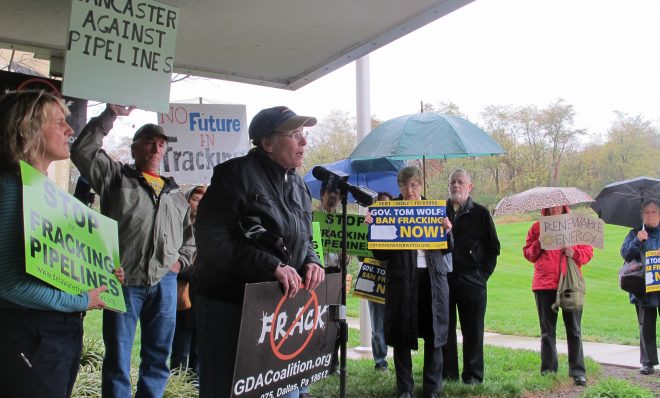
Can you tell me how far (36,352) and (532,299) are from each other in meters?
17.9

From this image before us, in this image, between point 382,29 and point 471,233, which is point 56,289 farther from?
point 471,233

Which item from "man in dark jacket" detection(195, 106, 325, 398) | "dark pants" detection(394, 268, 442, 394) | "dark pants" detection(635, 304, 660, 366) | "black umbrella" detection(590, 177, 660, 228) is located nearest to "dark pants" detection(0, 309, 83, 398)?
"man in dark jacket" detection(195, 106, 325, 398)

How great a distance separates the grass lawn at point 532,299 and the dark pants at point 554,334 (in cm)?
374

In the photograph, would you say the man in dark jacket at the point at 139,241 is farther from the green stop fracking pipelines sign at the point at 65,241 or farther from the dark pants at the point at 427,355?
the dark pants at the point at 427,355

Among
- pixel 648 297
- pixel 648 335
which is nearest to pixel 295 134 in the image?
pixel 648 297

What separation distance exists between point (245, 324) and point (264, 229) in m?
0.46

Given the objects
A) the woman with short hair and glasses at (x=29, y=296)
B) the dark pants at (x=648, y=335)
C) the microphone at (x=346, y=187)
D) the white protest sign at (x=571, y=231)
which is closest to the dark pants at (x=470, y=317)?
the white protest sign at (x=571, y=231)

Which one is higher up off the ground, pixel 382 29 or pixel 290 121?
pixel 382 29

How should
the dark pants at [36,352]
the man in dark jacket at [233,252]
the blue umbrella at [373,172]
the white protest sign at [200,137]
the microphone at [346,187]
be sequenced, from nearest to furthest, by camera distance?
1. the dark pants at [36,352]
2. the man in dark jacket at [233,252]
3. the microphone at [346,187]
4. the white protest sign at [200,137]
5. the blue umbrella at [373,172]

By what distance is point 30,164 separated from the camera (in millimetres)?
2537

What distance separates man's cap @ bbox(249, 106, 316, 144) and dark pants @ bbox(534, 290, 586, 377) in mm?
4637

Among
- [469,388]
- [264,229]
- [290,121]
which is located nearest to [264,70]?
[290,121]

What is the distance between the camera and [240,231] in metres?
2.95

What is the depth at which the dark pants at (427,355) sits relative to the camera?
5.90 meters
